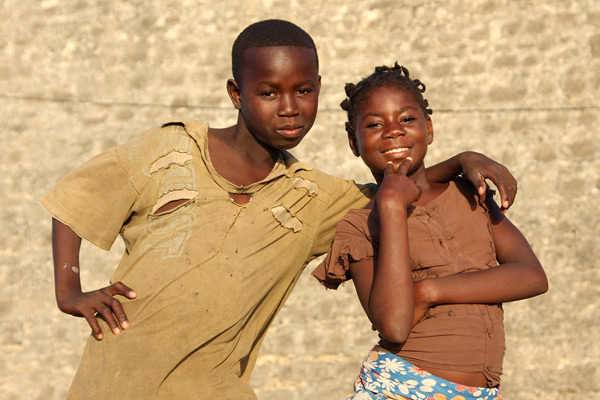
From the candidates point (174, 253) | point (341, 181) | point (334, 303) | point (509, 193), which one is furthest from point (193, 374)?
point (334, 303)

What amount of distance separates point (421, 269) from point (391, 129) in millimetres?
510

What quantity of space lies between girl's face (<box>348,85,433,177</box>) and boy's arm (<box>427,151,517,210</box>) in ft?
0.32

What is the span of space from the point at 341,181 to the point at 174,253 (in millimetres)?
748

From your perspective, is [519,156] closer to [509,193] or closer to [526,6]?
[526,6]

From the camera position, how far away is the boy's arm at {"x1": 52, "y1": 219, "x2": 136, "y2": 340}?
8.75 ft

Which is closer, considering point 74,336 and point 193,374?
point 193,374

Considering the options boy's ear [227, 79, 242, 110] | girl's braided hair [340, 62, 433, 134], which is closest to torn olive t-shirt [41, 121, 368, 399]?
boy's ear [227, 79, 242, 110]

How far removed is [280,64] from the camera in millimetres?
2791

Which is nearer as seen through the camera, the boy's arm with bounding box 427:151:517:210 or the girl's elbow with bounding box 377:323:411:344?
the girl's elbow with bounding box 377:323:411:344

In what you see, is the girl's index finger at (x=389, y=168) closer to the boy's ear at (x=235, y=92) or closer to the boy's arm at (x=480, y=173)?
the boy's arm at (x=480, y=173)

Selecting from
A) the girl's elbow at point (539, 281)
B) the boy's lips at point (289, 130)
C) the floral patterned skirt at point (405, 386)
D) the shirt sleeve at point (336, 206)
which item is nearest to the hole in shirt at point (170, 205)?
the boy's lips at point (289, 130)

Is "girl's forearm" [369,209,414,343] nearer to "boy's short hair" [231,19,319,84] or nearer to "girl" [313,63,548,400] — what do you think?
"girl" [313,63,548,400]

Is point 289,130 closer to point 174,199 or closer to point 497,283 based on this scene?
point 174,199

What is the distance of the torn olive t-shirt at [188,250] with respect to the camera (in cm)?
268
